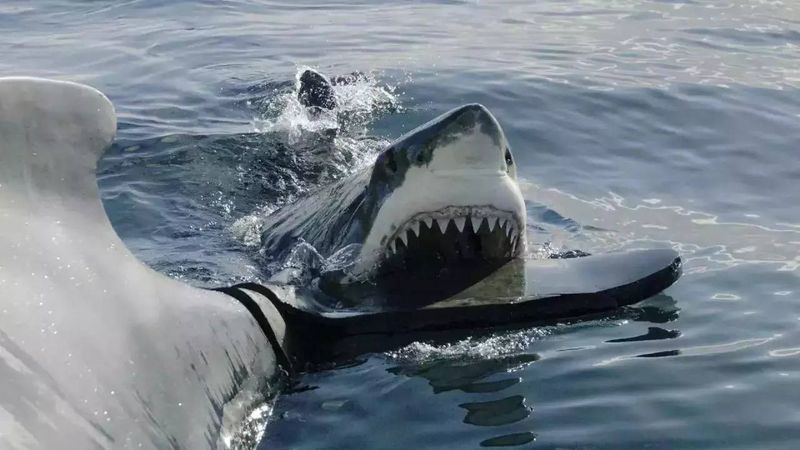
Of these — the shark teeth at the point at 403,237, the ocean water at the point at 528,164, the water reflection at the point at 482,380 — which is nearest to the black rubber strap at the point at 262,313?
the ocean water at the point at 528,164

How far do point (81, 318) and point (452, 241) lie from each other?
2282 mm

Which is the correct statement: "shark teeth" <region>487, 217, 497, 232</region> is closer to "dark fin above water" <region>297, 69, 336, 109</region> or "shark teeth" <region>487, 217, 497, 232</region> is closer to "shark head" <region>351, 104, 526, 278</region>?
"shark head" <region>351, 104, 526, 278</region>

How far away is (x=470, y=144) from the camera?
4.59 meters

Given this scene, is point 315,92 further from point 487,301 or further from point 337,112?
point 487,301

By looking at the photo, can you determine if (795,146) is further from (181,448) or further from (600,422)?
(181,448)

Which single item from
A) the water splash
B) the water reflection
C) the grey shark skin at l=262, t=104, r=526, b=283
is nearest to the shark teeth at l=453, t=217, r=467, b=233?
the grey shark skin at l=262, t=104, r=526, b=283

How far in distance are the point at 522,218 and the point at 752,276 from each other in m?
1.60

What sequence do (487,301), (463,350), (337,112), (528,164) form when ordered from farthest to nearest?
(337,112)
(528,164)
(487,301)
(463,350)

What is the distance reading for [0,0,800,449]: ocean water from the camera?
398 cm

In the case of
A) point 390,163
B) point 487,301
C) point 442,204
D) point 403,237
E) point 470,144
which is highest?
point 470,144

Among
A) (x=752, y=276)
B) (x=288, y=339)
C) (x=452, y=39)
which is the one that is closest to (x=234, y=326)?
(x=288, y=339)

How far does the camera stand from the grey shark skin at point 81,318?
2.44 meters

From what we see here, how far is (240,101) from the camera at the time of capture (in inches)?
406

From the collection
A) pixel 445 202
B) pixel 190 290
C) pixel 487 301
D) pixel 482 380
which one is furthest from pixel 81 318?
pixel 445 202
